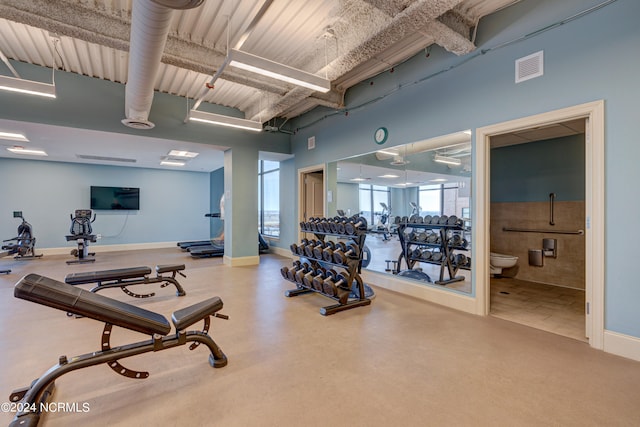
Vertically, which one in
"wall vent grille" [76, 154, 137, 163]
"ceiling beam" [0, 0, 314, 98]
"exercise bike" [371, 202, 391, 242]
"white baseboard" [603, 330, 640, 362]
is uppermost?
"ceiling beam" [0, 0, 314, 98]

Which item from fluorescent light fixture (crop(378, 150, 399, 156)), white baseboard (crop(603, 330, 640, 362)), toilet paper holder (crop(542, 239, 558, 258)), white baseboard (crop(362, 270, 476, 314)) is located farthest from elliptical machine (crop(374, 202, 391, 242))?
white baseboard (crop(603, 330, 640, 362))

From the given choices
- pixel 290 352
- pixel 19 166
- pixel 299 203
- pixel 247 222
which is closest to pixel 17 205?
pixel 19 166

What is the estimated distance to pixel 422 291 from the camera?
3.96 metres

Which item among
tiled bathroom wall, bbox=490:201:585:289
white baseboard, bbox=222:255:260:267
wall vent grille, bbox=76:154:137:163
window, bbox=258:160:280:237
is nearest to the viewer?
tiled bathroom wall, bbox=490:201:585:289

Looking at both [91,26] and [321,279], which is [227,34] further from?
[321,279]

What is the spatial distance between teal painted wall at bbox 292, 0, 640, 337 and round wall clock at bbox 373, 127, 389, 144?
139 millimetres

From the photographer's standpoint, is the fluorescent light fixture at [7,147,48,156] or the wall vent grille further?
the wall vent grille

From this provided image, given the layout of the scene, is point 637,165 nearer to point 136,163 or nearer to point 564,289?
point 564,289

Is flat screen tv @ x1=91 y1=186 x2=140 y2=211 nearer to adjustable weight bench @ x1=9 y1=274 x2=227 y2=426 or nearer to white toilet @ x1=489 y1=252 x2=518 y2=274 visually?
adjustable weight bench @ x1=9 y1=274 x2=227 y2=426

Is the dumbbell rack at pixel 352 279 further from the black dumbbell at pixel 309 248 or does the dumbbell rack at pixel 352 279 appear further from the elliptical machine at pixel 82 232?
the elliptical machine at pixel 82 232

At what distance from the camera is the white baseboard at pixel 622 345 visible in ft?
7.64

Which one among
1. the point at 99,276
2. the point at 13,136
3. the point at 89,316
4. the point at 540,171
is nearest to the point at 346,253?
the point at 89,316

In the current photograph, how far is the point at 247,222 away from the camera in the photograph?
6488mm

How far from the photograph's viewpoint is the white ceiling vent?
284 centimetres
